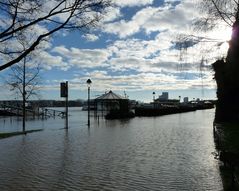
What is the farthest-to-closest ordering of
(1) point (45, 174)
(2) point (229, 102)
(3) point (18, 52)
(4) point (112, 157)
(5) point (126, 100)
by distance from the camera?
(5) point (126, 100) → (2) point (229, 102) → (4) point (112, 157) → (3) point (18, 52) → (1) point (45, 174)

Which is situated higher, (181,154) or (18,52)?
(18,52)

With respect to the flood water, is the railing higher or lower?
higher

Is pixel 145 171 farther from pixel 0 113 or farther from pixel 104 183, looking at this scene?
pixel 0 113

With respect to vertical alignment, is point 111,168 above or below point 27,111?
below

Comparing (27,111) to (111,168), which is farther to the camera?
(27,111)

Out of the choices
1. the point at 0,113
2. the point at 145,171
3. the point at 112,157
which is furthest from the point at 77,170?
the point at 0,113

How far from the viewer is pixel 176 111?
83.3 m

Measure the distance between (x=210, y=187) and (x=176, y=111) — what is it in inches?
2882

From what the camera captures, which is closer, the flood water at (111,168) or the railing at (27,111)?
the flood water at (111,168)

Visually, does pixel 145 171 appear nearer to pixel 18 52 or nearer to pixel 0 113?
pixel 18 52

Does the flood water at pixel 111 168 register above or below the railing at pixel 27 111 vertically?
below

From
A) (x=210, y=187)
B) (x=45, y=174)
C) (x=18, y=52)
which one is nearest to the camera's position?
(x=210, y=187)

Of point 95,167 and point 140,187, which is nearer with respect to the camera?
point 140,187

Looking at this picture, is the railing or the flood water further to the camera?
the railing
